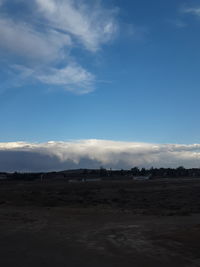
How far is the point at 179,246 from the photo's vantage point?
52.4ft

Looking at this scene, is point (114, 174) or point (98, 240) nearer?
point (98, 240)

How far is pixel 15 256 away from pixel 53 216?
15783mm

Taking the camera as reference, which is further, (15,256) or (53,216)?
(53,216)

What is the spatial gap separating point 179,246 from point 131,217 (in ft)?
43.5

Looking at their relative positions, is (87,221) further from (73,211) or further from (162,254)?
(162,254)

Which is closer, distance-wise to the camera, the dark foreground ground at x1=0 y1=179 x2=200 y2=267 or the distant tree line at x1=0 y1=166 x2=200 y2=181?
the dark foreground ground at x1=0 y1=179 x2=200 y2=267

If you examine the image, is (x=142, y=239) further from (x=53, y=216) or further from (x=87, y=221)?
(x=53, y=216)

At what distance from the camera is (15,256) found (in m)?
14.0

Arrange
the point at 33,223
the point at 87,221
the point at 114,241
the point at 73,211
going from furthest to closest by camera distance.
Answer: the point at 73,211
the point at 87,221
the point at 33,223
the point at 114,241

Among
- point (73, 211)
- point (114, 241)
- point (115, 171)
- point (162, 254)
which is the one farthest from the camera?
point (115, 171)

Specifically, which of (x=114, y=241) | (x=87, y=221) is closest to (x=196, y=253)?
(x=114, y=241)

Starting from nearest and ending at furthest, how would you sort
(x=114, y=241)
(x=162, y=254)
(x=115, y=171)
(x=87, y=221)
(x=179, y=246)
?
1. (x=162, y=254)
2. (x=179, y=246)
3. (x=114, y=241)
4. (x=87, y=221)
5. (x=115, y=171)

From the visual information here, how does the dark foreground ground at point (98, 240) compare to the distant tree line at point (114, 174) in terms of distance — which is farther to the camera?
the distant tree line at point (114, 174)

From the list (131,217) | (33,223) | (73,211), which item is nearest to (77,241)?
(33,223)
